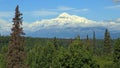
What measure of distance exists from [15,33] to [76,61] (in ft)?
28.1

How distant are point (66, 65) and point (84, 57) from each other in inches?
65.7

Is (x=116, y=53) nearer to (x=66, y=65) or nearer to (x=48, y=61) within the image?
(x=48, y=61)

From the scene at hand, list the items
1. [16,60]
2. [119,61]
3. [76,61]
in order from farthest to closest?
[119,61], [16,60], [76,61]

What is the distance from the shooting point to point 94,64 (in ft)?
104

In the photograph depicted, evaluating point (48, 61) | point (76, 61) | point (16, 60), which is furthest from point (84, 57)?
point (48, 61)

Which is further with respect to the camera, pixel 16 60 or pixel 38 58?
pixel 38 58

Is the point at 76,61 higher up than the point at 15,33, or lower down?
lower down

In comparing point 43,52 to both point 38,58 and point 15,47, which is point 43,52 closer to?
point 38,58

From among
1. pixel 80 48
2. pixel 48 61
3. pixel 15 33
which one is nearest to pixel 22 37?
pixel 15 33

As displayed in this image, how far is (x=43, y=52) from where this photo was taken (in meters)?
63.7

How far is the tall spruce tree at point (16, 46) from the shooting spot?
3684 centimetres

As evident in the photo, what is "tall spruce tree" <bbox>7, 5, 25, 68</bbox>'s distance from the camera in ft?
121

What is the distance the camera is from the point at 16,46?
3716 cm


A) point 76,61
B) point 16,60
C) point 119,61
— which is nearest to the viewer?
point 76,61
